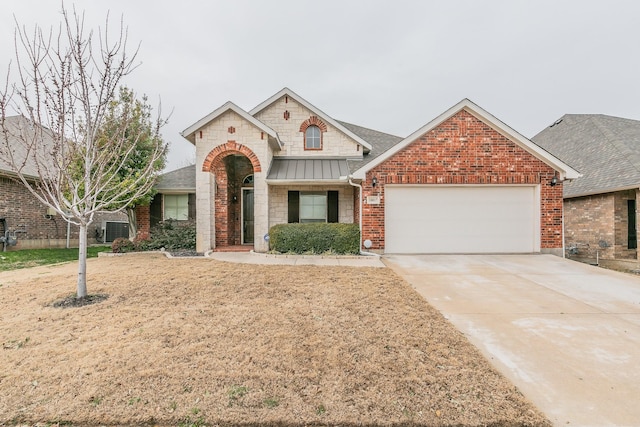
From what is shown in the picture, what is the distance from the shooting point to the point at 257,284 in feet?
19.8

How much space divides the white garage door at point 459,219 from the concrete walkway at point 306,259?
1493mm

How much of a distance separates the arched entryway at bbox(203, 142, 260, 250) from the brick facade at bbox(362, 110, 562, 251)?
15.7 ft

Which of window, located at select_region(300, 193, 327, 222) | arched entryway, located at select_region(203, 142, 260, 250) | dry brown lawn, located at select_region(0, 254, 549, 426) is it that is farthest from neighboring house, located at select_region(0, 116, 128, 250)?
dry brown lawn, located at select_region(0, 254, 549, 426)

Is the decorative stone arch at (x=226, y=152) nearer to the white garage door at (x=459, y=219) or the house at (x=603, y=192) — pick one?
the white garage door at (x=459, y=219)

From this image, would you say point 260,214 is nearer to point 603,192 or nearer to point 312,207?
point 312,207

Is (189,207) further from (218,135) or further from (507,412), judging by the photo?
(507,412)

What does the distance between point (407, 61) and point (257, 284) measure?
2078cm

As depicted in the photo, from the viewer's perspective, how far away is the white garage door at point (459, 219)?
975cm

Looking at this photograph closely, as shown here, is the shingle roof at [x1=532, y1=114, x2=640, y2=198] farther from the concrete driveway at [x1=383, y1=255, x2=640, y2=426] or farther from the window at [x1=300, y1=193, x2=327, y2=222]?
the window at [x1=300, y1=193, x2=327, y2=222]

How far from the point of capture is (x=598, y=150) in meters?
12.9

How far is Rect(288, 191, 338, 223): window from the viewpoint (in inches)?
480

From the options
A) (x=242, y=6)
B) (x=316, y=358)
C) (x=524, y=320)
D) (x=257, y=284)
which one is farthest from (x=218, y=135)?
(x=524, y=320)

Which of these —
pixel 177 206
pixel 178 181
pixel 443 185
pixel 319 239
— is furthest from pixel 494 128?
pixel 177 206

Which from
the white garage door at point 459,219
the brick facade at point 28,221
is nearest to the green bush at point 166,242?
the brick facade at point 28,221
